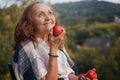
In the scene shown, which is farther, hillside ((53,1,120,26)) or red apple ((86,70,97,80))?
hillside ((53,1,120,26))

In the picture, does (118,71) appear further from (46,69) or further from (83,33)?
(46,69)

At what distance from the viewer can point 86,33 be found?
56250mm

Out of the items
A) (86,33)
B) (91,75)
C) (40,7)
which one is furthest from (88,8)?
(86,33)

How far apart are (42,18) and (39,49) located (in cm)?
17

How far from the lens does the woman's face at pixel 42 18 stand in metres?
2.25

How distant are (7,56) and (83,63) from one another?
31.8m

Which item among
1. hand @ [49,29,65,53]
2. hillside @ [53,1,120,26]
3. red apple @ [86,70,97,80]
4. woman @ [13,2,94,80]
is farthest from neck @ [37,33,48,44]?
hillside @ [53,1,120,26]

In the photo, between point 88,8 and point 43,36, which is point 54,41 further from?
point 88,8

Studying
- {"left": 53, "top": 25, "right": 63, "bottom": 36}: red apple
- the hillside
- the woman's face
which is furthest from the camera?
the hillside

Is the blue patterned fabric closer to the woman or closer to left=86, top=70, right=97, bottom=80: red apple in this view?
the woman

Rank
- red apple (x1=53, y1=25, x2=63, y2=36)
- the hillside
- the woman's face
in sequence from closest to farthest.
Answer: red apple (x1=53, y1=25, x2=63, y2=36)
the woman's face
the hillside

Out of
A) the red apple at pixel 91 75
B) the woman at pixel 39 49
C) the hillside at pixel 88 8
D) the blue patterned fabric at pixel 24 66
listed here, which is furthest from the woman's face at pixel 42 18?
the hillside at pixel 88 8

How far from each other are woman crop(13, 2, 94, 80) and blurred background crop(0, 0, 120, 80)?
1.20 metres

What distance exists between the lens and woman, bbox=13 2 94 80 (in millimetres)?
2148
